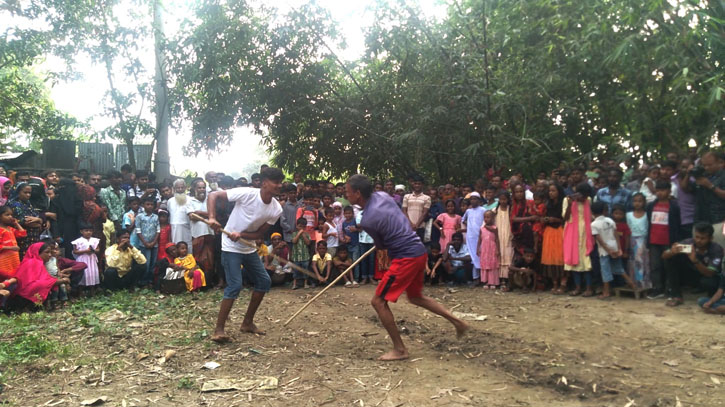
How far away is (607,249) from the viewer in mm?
7254

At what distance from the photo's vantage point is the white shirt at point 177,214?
8.66 metres

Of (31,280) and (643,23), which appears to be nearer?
(31,280)

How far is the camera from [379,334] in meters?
5.76

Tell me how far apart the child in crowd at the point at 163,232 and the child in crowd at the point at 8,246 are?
2122mm

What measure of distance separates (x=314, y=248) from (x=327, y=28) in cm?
544

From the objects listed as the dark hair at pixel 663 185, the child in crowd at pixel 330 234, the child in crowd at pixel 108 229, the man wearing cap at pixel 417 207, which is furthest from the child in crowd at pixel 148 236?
the dark hair at pixel 663 185

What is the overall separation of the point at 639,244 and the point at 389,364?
457 centimetres

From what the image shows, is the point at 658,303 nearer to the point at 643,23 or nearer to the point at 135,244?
the point at 643,23

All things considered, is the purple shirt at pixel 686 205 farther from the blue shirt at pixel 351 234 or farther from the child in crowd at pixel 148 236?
the child in crowd at pixel 148 236

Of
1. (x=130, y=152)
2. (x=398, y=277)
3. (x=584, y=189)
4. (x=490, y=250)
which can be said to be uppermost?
(x=130, y=152)

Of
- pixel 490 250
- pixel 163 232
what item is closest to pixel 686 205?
pixel 490 250

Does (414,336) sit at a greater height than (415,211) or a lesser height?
lesser

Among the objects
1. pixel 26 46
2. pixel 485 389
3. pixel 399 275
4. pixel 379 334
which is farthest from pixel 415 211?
pixel 26 46

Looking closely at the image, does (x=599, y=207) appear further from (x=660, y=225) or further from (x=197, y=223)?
(x=197, y=223)
